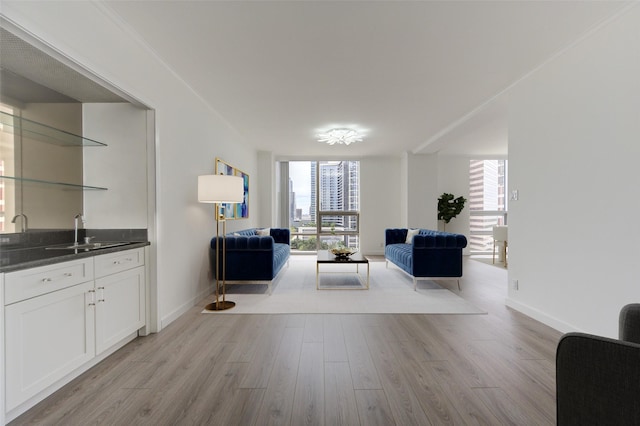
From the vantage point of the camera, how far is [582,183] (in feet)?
7.95

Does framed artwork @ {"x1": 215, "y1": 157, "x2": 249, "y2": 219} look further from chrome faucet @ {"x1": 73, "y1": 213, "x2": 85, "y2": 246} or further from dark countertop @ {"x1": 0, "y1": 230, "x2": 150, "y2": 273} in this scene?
chrome faucet @ {"x1": 73, "y1": 213, "x2": 85, "y2": 246}

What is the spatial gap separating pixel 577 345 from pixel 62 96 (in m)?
3.78

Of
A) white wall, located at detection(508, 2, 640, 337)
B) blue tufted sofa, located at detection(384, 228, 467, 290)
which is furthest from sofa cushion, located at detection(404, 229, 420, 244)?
white wall, located at detection(508, 2, 640, 337)

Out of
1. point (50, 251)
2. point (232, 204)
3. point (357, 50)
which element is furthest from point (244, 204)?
point (357, 50)

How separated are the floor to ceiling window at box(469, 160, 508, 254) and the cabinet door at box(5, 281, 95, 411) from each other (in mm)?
8138

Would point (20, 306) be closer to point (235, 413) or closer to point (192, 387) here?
point (192, 387)

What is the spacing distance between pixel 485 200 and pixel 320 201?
4601mm

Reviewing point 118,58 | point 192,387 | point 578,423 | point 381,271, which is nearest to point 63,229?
point 118,58

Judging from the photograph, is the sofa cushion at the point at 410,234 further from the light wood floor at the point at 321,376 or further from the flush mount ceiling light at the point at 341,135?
the light wood floor at the point at 321,376

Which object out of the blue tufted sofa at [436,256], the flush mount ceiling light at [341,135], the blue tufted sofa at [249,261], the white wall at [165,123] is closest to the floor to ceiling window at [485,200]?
the blue tufted sofa at [436,256]

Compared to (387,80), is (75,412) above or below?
below

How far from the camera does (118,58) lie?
221cm

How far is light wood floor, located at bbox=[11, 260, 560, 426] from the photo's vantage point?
5.01 ft

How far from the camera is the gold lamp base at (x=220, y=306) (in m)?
3.22
